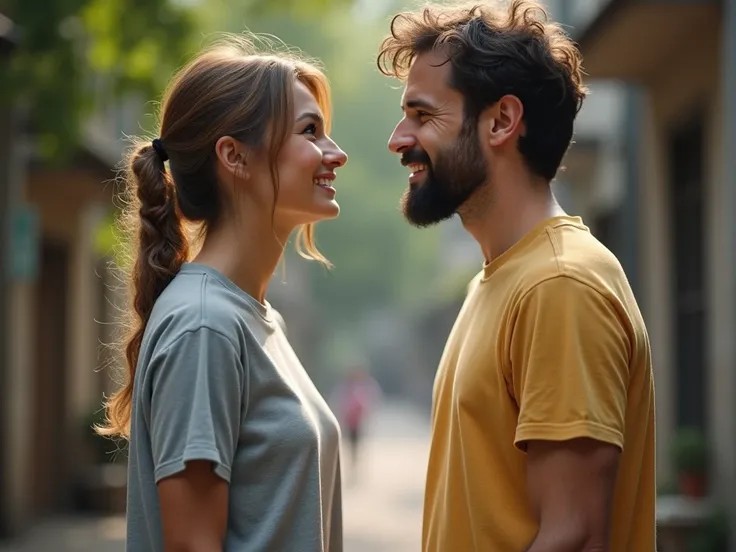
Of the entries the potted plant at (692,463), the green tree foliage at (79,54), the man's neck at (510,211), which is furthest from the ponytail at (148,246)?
the potted plant at (692,463)

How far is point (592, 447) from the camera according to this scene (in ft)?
9.52

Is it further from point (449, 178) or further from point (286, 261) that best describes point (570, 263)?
point (286, 261)

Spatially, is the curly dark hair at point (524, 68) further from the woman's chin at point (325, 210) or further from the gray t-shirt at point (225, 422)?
the gray t-shirt at point (225, 422)

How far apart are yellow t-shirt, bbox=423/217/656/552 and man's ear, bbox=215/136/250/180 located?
66 cm

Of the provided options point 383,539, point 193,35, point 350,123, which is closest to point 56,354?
point 383,539

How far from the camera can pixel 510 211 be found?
3350 mm

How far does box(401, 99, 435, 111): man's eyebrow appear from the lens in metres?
3.41

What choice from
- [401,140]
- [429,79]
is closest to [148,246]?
[401,140]

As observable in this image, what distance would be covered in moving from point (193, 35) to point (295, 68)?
8278 millimetres

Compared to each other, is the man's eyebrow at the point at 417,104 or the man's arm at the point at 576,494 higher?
the man's eyebrow at the point at 417,104

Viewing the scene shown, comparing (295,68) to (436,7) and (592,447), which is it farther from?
(592,447)

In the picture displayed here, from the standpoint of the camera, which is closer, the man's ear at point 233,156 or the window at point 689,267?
the man's ear at point 233,156

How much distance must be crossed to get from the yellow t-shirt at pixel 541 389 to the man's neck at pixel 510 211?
61mm

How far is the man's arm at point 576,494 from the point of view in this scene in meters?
2.88
